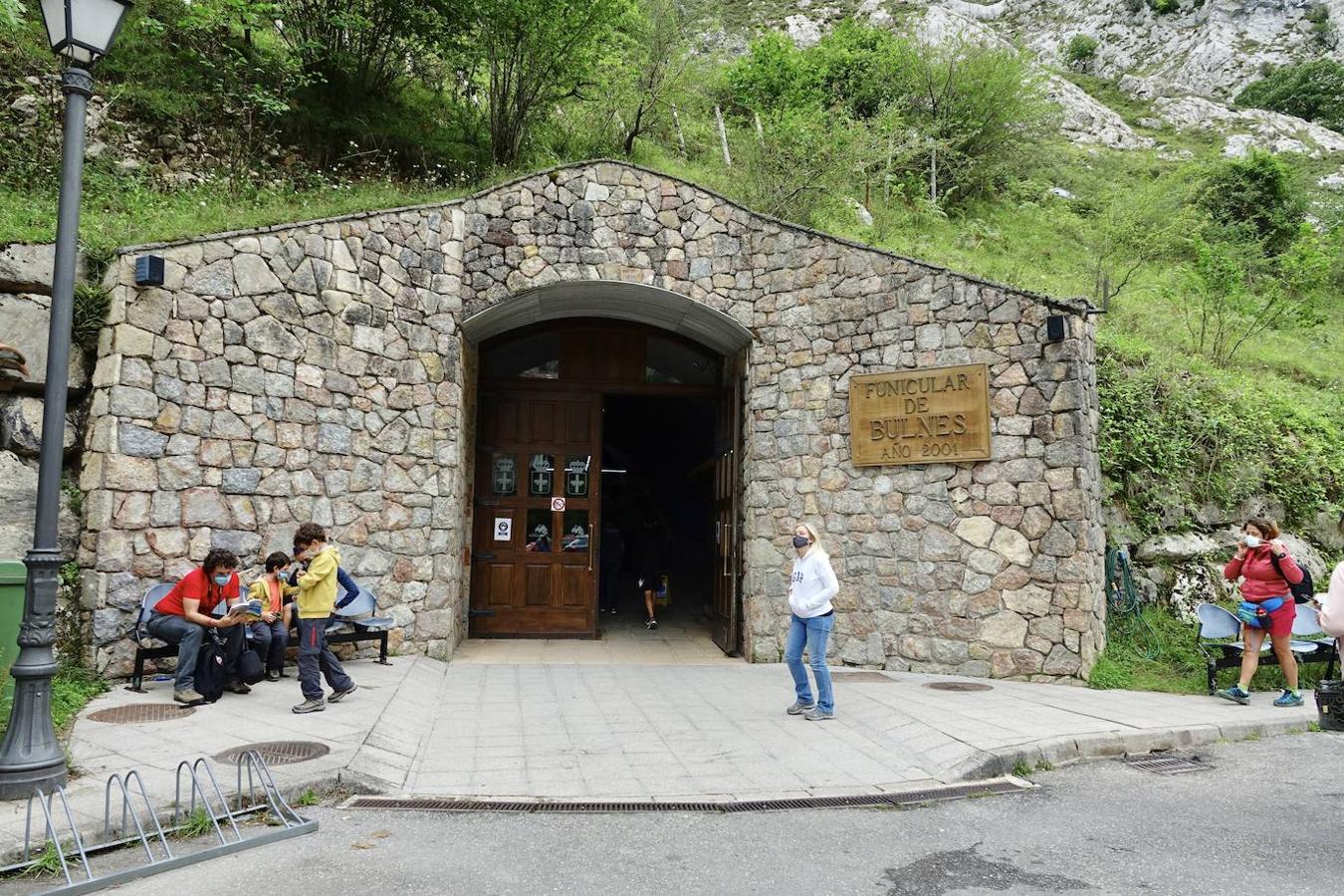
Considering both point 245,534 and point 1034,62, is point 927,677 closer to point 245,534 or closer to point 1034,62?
point 245,534

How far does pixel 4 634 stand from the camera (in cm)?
552

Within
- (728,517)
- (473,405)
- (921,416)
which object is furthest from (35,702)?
(921,416)

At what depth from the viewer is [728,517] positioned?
10.2m

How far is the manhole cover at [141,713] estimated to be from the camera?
554cm

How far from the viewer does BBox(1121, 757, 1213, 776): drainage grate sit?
16.9ft

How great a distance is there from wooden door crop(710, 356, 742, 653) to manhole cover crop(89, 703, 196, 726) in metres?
5.67

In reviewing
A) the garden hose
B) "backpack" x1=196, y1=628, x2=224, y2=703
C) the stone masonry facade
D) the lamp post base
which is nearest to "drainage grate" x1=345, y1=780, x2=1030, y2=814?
the lamp post base

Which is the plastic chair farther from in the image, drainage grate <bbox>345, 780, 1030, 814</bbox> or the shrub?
the shrub

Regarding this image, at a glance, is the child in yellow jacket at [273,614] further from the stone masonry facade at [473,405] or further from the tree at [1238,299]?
the tree at [1238,299]

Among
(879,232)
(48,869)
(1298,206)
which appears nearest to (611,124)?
(879,232)

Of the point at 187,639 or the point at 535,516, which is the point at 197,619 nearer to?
the point at 187,639

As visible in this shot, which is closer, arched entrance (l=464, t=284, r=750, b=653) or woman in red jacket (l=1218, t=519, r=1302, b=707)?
woman in red jacket (l=1218, t=519, r=1302, b=707)

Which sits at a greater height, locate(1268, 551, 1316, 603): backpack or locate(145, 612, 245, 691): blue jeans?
locate(1268, 551, 1316, 603): backpack

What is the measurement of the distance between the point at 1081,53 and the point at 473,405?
52289mm
